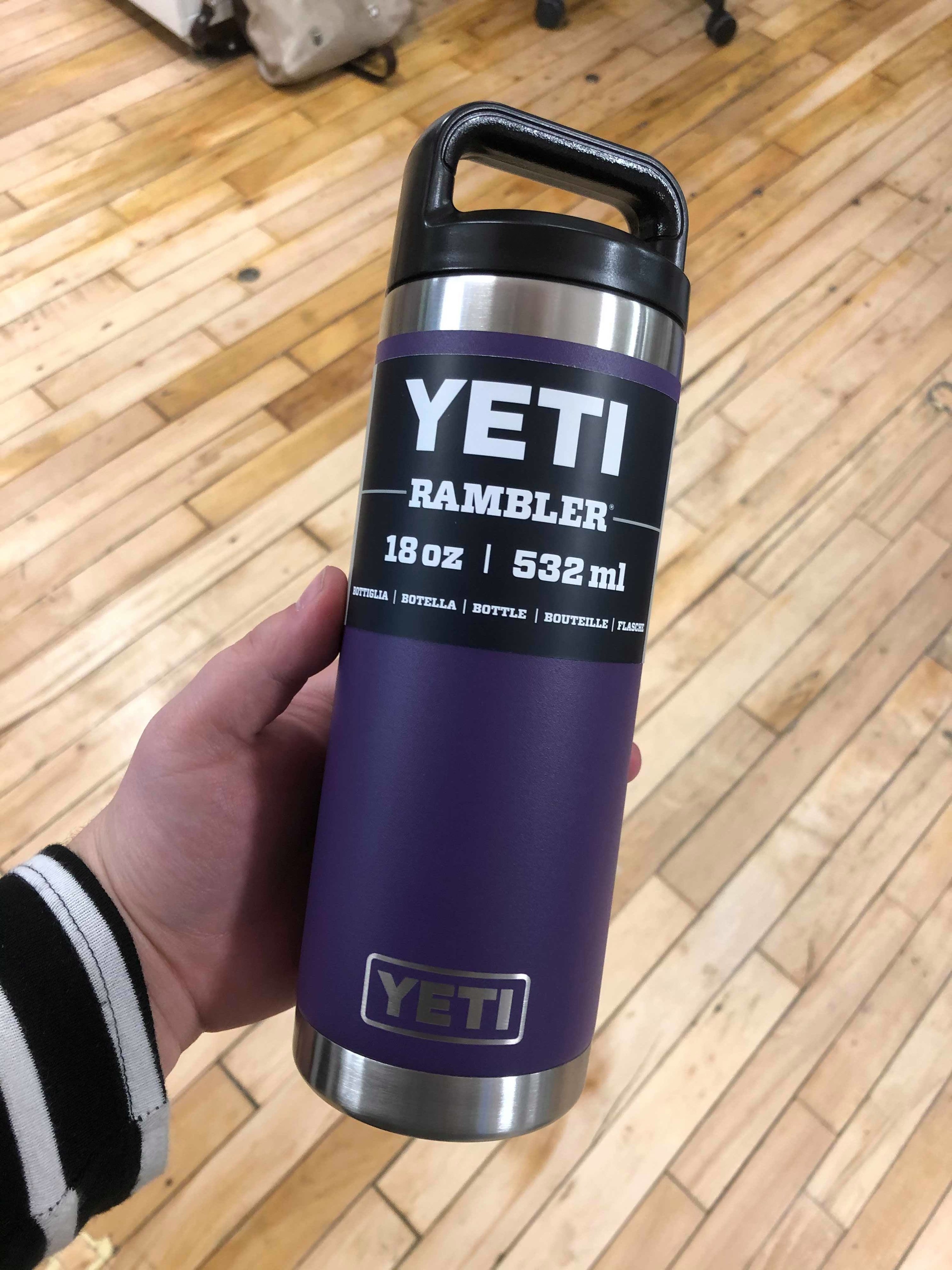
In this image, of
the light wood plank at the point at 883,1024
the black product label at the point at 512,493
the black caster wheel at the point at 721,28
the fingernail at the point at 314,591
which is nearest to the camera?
the black product label at the point at 512,493

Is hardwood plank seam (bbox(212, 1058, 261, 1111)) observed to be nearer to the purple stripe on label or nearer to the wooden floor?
the wooden floor

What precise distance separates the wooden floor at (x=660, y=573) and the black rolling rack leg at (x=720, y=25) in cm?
4

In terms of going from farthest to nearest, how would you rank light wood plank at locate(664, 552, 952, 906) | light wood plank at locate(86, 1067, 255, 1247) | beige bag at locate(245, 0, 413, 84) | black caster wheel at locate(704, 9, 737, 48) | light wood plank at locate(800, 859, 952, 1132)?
black caster wheel at locate(704, 9, 737, 48), beige bag at locate(245, 0, 413, 84), light wood plank at locate(664, 552, 952, 906), light wood plank at locate(800, 859, 952, 1132), light wood plank at locate(86, 1067, 255, 1247)

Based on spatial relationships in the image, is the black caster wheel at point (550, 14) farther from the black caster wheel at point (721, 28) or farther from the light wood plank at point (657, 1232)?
the light wood plank at point (657, 1232)

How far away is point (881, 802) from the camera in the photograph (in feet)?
5.17

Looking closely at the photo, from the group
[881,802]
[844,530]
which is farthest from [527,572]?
[844,530]

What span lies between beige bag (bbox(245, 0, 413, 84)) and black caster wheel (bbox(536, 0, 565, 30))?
39cm

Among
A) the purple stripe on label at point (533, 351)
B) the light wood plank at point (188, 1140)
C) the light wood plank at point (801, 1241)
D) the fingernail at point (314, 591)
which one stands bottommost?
the light wood plank at point (801, 1241)

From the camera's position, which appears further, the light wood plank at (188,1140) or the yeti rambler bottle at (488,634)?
the light wood plank at (188,1140)

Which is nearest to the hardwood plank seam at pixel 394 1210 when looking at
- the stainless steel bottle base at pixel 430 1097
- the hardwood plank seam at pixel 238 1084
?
the hardwood plank seam at pixel 238 1084

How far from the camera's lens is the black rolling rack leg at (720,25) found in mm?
2508

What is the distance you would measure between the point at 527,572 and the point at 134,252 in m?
1.70

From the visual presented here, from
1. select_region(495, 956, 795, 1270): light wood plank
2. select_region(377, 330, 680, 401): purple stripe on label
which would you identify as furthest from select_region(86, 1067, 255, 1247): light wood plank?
select_region(377, 330, 680, 401): purple stripe on label

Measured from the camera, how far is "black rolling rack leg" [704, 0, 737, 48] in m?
→ 2.51
